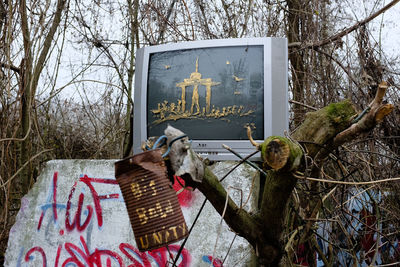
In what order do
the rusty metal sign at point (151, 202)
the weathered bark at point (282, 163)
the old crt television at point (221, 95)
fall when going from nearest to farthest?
the rusty metal sign at point (151, 202), the weathered bark at point (282, 163), the old crt television at point (221, 95)

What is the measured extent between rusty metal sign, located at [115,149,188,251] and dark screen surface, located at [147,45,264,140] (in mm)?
1805

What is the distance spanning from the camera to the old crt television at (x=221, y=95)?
9.24 ft

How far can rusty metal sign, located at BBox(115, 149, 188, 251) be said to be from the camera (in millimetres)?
1031

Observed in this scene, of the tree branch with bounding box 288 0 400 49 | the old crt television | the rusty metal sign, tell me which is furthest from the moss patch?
the tree branch with bounding box 288 0 400 49

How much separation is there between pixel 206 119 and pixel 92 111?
107 inches

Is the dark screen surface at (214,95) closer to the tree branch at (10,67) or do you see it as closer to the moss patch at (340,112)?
the tree branch at (10,67)

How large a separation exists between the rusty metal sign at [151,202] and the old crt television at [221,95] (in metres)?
1.72

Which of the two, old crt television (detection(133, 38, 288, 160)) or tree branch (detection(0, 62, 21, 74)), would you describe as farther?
tree branch (detection(0, 62, 21, 74))

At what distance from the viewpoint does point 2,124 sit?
10.00 feet

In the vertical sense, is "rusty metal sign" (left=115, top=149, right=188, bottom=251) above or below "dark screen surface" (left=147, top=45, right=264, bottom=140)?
below

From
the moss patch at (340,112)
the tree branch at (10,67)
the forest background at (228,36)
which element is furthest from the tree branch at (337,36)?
the tree branch at (10,67)

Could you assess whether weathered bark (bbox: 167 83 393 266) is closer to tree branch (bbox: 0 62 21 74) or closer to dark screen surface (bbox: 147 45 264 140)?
dark screen surface (bbox: 147 45 264 140)

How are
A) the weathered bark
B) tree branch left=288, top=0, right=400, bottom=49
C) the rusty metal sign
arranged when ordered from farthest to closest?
1. tree branch left=288, top=0, right=400, bottom=49
2. the weathered bark
3. the rusty metal sign

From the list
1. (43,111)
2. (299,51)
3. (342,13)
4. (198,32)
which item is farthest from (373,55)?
(43,111)
